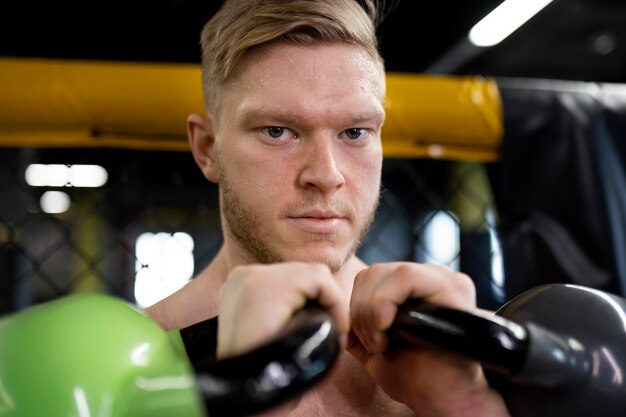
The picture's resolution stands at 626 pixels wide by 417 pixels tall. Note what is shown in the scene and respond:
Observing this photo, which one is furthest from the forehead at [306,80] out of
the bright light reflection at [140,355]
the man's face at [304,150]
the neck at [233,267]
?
the bright light reflection at [140,355]

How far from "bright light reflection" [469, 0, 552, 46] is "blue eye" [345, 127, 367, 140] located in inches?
166

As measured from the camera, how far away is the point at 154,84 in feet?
3.66

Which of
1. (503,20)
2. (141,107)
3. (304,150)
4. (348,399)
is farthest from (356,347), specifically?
(503,20)

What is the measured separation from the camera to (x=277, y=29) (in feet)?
2.83

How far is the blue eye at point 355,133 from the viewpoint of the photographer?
844 millimetres

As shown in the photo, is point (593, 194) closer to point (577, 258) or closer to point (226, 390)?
point (577, 258)

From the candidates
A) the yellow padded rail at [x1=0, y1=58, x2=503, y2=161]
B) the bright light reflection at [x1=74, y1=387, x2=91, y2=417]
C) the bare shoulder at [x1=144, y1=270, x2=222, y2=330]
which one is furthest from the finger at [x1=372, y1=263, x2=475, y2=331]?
the yellow padded rail at [x1=0, y1=58, x2=503, y2=161]

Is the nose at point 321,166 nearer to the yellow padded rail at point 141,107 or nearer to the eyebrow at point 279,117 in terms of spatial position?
the eyebrow at point 279,117

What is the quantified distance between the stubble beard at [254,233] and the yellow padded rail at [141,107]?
0.84ft

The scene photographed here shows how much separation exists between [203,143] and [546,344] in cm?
69

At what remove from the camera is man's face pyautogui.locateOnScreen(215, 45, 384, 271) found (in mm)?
815

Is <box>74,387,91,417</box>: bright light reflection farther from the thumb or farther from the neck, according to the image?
the neck

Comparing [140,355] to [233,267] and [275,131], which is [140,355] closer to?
[275,131]

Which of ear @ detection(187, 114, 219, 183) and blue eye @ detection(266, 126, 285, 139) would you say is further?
ear @ detection(187, 114, 219, 183)
